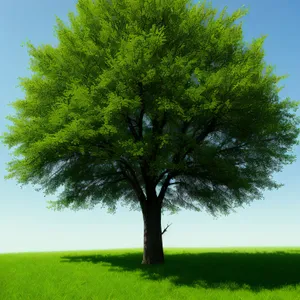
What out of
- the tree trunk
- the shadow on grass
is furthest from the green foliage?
the shadow on grass

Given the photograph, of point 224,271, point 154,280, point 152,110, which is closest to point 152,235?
point 224,271

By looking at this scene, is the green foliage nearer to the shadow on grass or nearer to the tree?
the tree

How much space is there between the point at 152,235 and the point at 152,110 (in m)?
7.62

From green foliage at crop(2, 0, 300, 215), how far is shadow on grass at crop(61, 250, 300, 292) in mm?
4514

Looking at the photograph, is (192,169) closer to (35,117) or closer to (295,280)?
(295,280)

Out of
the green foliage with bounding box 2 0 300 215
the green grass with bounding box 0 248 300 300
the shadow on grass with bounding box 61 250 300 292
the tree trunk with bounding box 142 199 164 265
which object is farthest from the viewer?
the tree trunk with bounding box 142 199 164 265

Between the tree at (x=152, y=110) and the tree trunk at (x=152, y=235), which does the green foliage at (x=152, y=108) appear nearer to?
the tree at (x=152, y=110)

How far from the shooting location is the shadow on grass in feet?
53.9

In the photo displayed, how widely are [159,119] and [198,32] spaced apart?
556cm

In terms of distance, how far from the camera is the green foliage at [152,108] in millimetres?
18391

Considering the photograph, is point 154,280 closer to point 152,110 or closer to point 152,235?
point 152,235

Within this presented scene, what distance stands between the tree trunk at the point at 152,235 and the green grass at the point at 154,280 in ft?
2.49

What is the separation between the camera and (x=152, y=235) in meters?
21.6

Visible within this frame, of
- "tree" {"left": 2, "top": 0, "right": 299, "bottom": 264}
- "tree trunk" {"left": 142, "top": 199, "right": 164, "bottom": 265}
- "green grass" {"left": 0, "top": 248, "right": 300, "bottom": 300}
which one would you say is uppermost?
"tree" {"left": 2, "top": 0, "right": 299, "bottom": 264}
